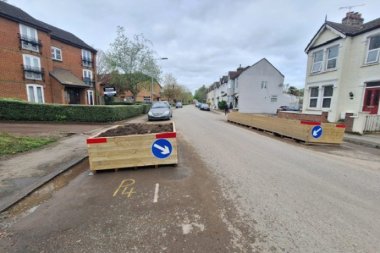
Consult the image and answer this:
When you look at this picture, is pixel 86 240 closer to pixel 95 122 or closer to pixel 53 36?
pixel 95 122

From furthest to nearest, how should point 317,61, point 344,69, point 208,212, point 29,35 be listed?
point 29,35 → point 317,61 → point 344,69 → point 208,212

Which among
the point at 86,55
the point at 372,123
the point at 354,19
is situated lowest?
the point at 372,123

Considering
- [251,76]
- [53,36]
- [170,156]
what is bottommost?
[170,156]

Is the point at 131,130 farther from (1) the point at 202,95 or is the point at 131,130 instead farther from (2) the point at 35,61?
(1) the point at 202,95

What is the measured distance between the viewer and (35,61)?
67.8 ft

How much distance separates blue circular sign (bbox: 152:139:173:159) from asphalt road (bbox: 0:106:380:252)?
0.40 meters

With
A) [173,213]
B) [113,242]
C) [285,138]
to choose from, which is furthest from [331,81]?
[113,242]

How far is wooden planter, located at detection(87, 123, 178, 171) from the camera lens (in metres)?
5.02

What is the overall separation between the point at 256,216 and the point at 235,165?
8.30ft

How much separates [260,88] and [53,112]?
2853 cm

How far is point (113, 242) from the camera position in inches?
100

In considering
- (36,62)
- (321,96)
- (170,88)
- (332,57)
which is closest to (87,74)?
(36,62)

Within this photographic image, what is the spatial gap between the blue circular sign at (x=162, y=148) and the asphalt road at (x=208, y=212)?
40 cm

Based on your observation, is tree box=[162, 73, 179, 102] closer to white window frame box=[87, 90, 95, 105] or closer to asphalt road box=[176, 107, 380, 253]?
white window frame box=[87, 90, 95, 105]
